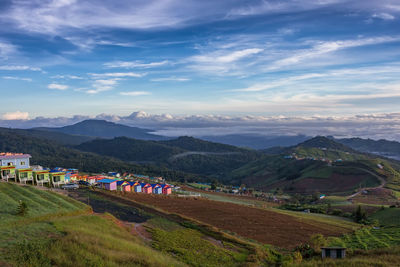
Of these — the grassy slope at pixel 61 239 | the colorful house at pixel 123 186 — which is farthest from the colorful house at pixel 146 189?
the grassy slope at pixel 61 239

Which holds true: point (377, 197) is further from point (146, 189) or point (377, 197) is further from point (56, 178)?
point (56, 178)

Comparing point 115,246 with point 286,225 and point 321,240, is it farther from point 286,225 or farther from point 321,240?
point 286,225

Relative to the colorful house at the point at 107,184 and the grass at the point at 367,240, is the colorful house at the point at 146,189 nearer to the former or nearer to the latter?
the colorful house at the point at 107,184

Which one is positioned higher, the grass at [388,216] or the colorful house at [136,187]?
the colorful house at [136,187]

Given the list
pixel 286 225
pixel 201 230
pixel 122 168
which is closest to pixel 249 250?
pixel 201 230

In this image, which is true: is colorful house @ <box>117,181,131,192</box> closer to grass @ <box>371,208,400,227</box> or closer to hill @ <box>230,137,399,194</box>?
grass @ <box>371,208,400,227</box>

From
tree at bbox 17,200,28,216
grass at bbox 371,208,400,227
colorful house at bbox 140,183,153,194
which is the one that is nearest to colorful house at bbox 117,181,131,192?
colorful house at bbox 140,183,153,194

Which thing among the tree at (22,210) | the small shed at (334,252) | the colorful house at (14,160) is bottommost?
the small shed at (334,252)
